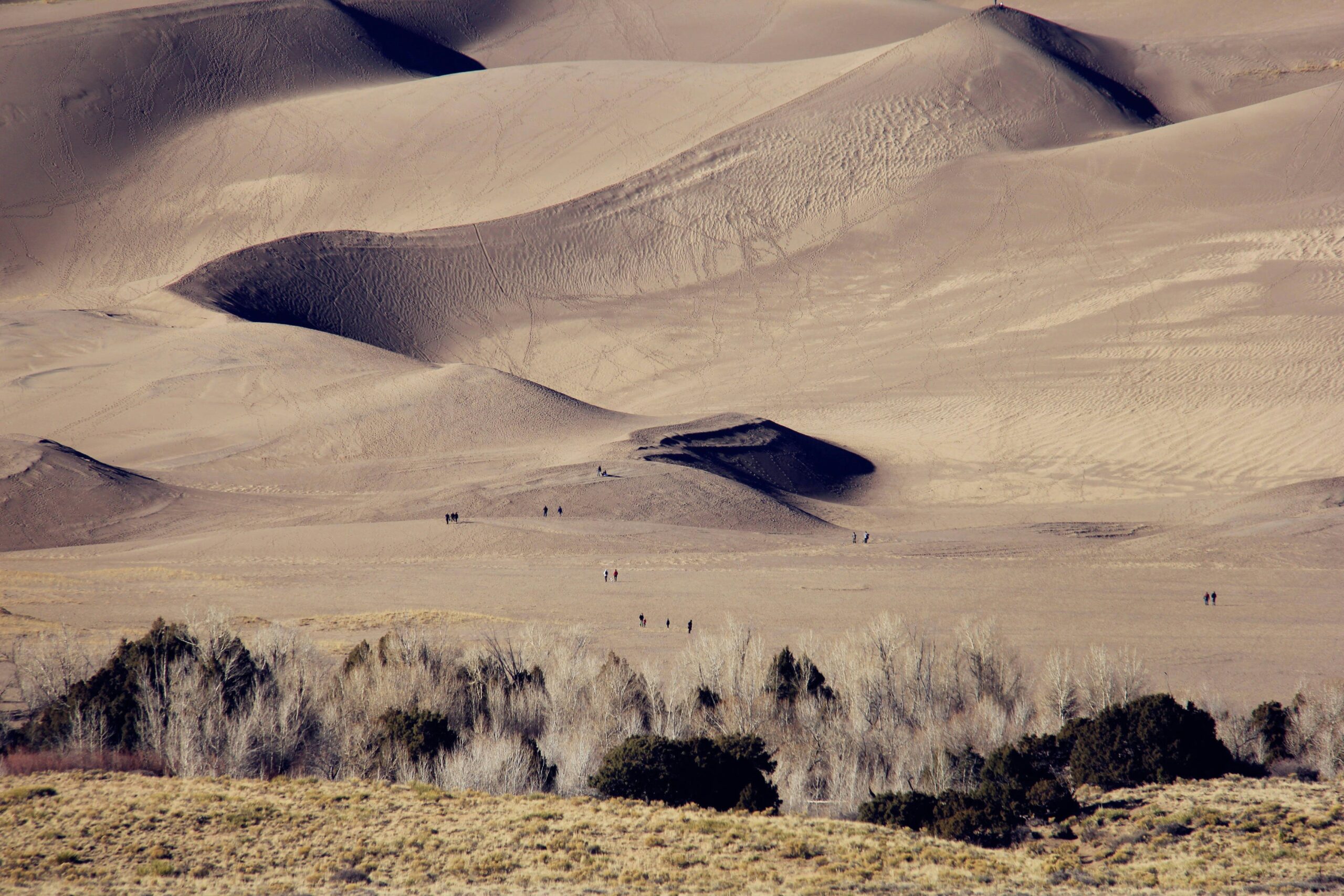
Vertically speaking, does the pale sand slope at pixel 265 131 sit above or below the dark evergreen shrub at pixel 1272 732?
above

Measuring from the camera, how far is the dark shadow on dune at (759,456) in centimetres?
4578

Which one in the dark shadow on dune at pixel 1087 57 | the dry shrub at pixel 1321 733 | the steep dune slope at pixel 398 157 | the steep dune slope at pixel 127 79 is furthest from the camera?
the dark shadow on dune at pixel 1087 57

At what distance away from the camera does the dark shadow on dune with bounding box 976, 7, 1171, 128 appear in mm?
83000

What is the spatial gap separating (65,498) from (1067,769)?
34.6m

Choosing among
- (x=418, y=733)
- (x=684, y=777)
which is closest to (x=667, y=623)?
(x=418, y=733)

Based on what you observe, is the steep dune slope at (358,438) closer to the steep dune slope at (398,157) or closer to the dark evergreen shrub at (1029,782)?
the steep dune slope at (398,157)

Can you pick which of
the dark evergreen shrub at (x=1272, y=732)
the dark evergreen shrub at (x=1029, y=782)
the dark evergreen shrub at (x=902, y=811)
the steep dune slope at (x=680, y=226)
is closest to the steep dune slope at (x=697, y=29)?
the steep dune slope at (x=680, y=226)

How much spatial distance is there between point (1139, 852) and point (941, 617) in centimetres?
1489

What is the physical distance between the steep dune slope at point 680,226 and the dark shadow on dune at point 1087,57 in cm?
287

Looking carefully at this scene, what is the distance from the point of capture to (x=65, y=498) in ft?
130

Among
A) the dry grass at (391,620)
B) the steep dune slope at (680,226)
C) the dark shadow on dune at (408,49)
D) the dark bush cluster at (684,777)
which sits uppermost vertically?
the dark shadow on dune at (408,49)

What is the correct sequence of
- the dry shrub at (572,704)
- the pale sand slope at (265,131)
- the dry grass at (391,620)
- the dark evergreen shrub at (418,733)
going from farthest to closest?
the pale sand slope at (265,131), the dry grass at (391,620), the dark evergreen shrub at (418,733), the dry shrub at (572,704)

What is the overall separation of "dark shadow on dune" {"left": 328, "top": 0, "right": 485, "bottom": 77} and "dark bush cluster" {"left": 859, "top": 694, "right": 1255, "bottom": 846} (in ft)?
334

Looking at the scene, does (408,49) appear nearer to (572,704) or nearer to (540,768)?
(572,704)
